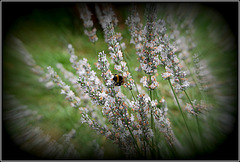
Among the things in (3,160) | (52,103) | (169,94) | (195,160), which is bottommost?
(3,160)

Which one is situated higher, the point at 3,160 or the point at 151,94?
the point at 151,94

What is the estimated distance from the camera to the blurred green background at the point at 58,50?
0.48 m

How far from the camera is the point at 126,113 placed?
502 mm

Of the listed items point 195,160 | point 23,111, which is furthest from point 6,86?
point 195,160

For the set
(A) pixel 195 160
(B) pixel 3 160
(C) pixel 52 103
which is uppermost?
(C) pixel 52 103

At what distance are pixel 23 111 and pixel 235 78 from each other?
35.8 inches

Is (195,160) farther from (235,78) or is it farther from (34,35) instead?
(34,35)

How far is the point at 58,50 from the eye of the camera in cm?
50

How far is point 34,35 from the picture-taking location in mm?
481

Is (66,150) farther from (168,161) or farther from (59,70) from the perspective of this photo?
(168,161)

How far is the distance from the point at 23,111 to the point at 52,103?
0.12 m

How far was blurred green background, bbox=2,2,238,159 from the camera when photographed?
0.48 m

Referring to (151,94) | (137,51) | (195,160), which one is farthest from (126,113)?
(195,160)

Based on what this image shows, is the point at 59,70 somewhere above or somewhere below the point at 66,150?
above
